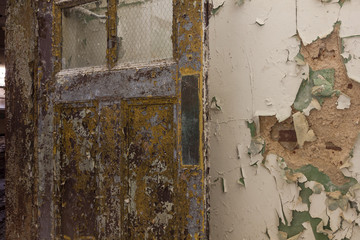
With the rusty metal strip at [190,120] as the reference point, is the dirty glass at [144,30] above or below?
above

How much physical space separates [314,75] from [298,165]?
1.17 ft

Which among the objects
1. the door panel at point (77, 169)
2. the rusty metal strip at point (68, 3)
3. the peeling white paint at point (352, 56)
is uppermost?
the rusty metal strip at point (68, 3)

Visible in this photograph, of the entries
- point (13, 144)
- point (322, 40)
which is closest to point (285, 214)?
point (322, 40)

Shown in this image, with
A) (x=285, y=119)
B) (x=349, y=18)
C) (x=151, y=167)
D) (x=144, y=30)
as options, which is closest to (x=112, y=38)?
(x=144, y=30)

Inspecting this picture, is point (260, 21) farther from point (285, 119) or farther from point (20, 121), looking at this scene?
point (20, 121)

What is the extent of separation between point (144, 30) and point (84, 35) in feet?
1.04

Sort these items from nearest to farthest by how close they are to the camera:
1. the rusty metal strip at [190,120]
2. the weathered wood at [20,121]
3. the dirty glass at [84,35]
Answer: the rusty metal strip at [190,120] → the dirty glass at [84,35] → the weathered wood at [20,121]

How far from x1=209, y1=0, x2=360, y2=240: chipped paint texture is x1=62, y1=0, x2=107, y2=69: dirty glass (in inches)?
19.0

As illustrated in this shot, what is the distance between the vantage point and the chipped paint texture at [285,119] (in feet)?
3.66

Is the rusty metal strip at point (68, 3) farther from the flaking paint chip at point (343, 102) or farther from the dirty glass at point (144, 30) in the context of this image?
the flaking paint chip at point (343, 102)

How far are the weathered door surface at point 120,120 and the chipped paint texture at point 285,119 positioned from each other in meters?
0.27

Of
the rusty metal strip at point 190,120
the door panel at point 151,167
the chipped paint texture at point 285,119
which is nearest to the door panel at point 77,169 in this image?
the door panel at point 151,167

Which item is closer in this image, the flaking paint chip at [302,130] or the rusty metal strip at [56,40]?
the flaking paint chip at [302,130]

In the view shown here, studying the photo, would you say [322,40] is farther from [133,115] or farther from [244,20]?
[133,115]
